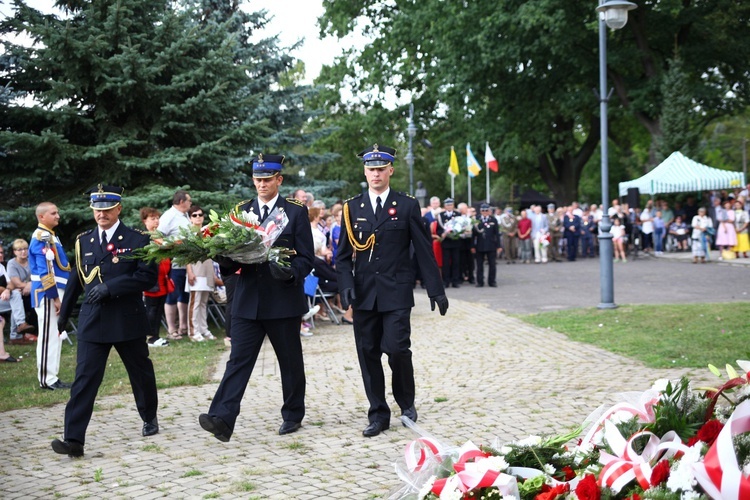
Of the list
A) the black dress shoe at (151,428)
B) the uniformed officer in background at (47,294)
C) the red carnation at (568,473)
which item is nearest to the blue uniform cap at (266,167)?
the black dress shoe at (151,428)

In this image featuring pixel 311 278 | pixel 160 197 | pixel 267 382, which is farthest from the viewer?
pixel 160 197

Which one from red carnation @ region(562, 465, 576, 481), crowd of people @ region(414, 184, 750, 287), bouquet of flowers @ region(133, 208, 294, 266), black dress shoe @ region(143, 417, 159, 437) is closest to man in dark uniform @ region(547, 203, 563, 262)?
crowd of people @ region(414, 184, 750, 287)

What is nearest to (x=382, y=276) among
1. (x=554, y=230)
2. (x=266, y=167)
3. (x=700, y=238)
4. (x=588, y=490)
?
(x=266, y=167)

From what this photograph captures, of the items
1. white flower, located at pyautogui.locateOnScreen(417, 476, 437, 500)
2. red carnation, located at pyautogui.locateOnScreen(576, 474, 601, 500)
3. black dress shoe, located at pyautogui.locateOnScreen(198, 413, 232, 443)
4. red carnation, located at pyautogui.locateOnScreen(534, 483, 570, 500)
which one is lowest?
black dress shoe, located at pyautogui.locateOnScreen(198, 413, 232, 443)

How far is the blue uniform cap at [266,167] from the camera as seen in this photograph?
23.7 feet

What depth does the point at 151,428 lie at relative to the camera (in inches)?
289

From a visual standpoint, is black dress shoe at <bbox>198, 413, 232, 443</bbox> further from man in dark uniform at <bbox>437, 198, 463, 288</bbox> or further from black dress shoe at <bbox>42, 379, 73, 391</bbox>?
man in dark uniform at <bbox>437, 198, 463, 288</bbox>

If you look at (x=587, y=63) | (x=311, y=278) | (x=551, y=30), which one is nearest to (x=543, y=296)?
(x=311, y=278)

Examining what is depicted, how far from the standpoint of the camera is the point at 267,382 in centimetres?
969

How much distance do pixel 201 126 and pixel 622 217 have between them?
1858 centimetres

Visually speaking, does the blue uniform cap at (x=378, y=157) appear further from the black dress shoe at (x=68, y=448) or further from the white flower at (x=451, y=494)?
the white flower at (x=451, y=494)

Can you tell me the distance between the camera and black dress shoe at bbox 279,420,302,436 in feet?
23.5

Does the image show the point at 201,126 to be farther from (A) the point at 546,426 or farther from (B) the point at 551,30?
(B) the point at 551,30

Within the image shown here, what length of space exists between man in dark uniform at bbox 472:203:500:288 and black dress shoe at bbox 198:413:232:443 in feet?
49.7
